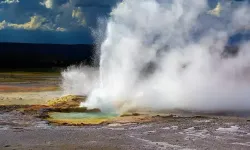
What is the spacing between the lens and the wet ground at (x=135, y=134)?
1498 centimetres

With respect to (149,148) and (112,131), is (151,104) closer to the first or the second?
(112,131)

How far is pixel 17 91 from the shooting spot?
35.2 m

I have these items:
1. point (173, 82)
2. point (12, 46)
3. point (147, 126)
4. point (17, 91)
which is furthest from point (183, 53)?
point (12, 46)

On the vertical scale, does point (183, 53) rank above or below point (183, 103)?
above

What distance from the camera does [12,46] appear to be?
165 m

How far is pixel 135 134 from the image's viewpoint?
16.8 m

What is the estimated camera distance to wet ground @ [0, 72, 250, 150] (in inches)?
590

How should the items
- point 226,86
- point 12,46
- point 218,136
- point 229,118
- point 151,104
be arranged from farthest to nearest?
point 12,46, point 226,86, point 151,104, point 229,118, point 218,136

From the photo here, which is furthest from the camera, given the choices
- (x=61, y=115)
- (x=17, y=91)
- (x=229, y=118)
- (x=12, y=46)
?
(x=12, y=46)

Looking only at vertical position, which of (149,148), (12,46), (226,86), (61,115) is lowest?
(149,148)

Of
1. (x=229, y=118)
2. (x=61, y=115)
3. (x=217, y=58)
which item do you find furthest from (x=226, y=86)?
(x=61, y=115)

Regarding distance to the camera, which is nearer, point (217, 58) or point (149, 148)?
point (149, 148)

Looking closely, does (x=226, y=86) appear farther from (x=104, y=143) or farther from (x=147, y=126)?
(x=104, y=143)

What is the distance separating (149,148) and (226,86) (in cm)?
1731
